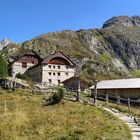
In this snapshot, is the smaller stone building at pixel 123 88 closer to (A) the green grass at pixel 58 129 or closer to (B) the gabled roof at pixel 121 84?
(B) the gabled roof at pixel 121 84

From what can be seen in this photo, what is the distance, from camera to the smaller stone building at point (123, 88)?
56497 mm

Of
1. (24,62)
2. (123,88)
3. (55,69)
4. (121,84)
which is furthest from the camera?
(24,62)

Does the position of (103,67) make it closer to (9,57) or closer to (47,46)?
(47,46)

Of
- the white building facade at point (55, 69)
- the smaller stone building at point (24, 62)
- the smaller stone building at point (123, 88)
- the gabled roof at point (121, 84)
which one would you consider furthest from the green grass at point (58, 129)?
the smaller stone building at point (24, 62)

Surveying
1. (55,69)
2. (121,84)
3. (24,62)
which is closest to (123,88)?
(121,84)

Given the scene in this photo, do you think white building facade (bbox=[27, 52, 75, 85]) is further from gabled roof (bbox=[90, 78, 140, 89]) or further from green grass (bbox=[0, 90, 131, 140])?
green grass (bbox=[0, 90, 131, 140])

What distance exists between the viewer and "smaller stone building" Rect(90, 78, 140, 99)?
56497mm

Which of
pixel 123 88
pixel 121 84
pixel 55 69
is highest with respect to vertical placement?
pixel 55 69

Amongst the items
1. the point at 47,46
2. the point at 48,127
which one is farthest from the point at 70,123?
the point at 47,46

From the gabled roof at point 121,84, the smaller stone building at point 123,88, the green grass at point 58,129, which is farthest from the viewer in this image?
the gabled roof at point 121,84

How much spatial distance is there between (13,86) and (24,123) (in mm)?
32794

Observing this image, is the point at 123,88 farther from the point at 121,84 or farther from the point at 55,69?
the point at 55,69

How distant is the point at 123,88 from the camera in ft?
191

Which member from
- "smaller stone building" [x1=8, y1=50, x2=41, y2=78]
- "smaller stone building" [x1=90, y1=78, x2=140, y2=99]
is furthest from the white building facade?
"smaller stone building" [x1=90, y1=78, x2=140, y2=99]
